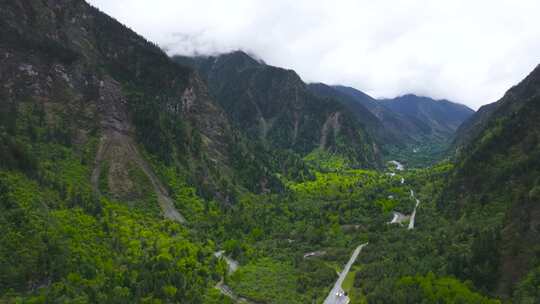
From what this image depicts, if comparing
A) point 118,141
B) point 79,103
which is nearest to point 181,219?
point 118,141

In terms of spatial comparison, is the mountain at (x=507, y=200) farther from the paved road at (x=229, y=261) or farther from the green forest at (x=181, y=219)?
the paved road at (x=229, y=261)

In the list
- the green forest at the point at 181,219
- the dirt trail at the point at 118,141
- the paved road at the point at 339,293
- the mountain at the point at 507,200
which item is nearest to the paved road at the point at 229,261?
the green forest at the point at 181,219

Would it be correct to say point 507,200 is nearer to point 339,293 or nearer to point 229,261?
point 339,293

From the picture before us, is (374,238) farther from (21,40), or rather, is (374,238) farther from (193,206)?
(21,40)

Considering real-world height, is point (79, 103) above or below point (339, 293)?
above

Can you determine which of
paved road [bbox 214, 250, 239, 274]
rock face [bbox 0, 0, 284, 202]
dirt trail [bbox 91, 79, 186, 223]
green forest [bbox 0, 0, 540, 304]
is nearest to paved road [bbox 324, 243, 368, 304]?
green forest [bbox 0, 0, 540, 304]

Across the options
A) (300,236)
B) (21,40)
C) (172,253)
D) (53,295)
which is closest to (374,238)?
(300,236)

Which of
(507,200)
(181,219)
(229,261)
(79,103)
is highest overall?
(79,103)

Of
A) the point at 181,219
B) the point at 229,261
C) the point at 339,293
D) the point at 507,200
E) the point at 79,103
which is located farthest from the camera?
the point at 79,103
